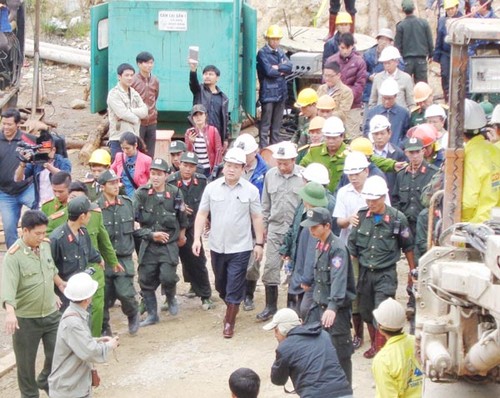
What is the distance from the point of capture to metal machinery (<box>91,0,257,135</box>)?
16922 mm

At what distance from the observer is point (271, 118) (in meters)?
16.9

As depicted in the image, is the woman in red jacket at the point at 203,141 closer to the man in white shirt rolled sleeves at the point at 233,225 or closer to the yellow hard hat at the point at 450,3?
the man in white shirt rolled sleeves at the point at 233,225

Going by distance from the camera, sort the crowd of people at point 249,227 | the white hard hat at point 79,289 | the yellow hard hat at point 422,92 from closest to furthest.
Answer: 1. the crowd of people at point 249,227
2. the white hard hat at point 79,289
3. the yellow hard hat at point 422,92

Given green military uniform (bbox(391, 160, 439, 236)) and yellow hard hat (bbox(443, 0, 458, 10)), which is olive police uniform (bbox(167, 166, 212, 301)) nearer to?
green military uniform (bbox(391, 160, 439, 236))

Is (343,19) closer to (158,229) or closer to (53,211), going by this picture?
(158,229)

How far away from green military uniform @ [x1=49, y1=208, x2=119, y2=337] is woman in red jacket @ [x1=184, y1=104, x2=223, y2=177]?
305 centimetres

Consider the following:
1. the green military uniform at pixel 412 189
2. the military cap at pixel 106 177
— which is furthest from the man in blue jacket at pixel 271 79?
the military cap at pixel 106 177

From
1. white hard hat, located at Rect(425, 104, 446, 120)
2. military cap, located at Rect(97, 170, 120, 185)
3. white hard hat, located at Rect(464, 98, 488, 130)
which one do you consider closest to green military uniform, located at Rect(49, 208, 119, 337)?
military cap, located at Rect(97, 170, 120, 185)

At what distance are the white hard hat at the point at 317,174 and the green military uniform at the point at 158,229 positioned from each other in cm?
139

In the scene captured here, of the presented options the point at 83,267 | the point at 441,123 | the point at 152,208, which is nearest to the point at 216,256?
the point at 152,208

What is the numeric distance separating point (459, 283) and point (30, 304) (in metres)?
4.34

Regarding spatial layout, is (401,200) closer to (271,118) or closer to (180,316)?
(180,316)

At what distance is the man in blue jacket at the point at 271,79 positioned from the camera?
1673 cm

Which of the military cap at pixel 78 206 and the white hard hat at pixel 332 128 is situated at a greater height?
the white hard hat at pixel 332 128
